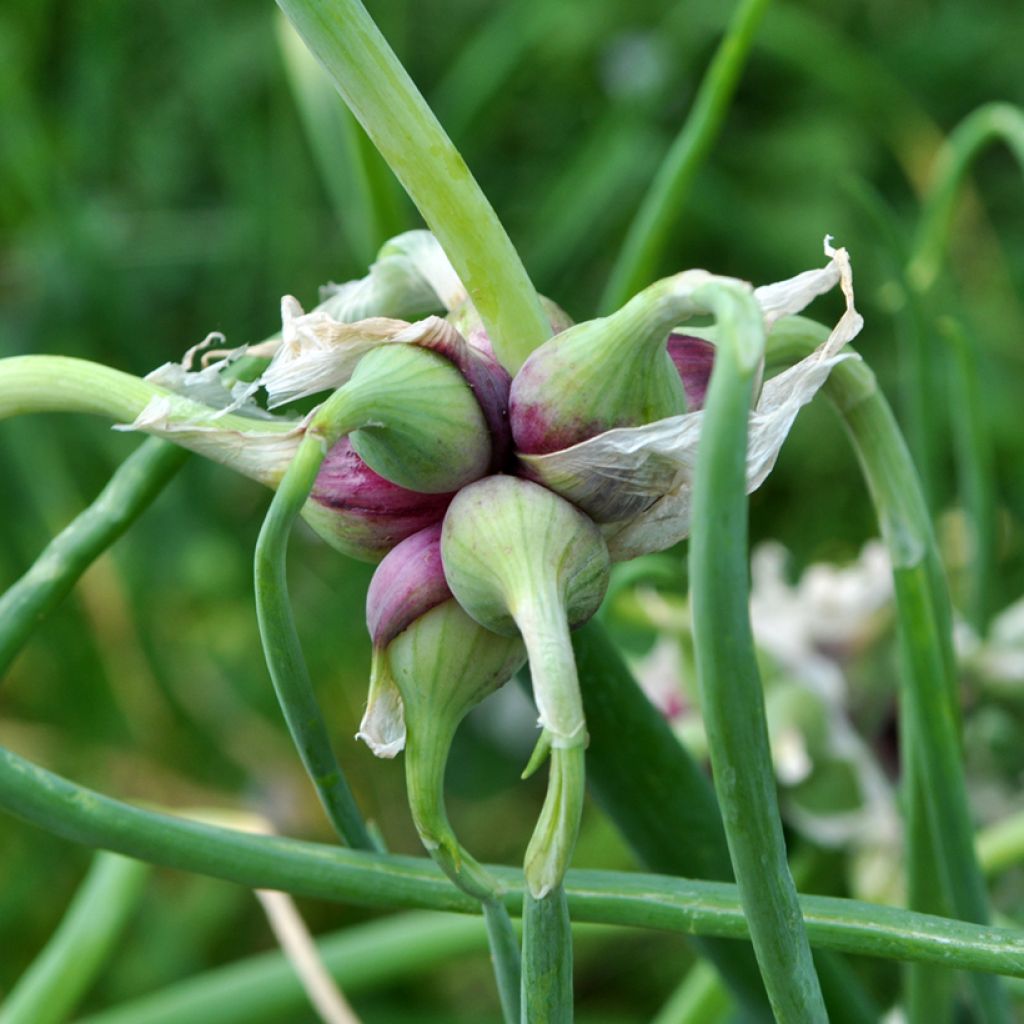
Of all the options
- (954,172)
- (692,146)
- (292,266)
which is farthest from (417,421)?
(292,266)

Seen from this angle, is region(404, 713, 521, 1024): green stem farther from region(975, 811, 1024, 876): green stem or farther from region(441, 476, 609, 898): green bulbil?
region(975, 811, 1024, 876): green stem

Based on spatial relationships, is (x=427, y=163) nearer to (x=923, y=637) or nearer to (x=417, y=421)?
(x=417, y=421)

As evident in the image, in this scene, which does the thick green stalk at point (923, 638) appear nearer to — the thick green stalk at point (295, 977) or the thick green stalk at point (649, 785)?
the thick green stalk at point (649, 785)

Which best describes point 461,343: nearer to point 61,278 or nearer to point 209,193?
point 61,278

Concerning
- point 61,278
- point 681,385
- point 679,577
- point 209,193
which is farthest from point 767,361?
point 209,193

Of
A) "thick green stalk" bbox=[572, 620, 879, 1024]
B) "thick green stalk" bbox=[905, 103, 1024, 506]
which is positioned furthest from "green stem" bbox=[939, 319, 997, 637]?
"thick green stalk" bbox=[572, 620, 879, 1024]

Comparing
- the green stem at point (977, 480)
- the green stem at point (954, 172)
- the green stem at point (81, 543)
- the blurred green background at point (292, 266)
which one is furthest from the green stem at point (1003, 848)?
the blurred green background at point (292, 266)
